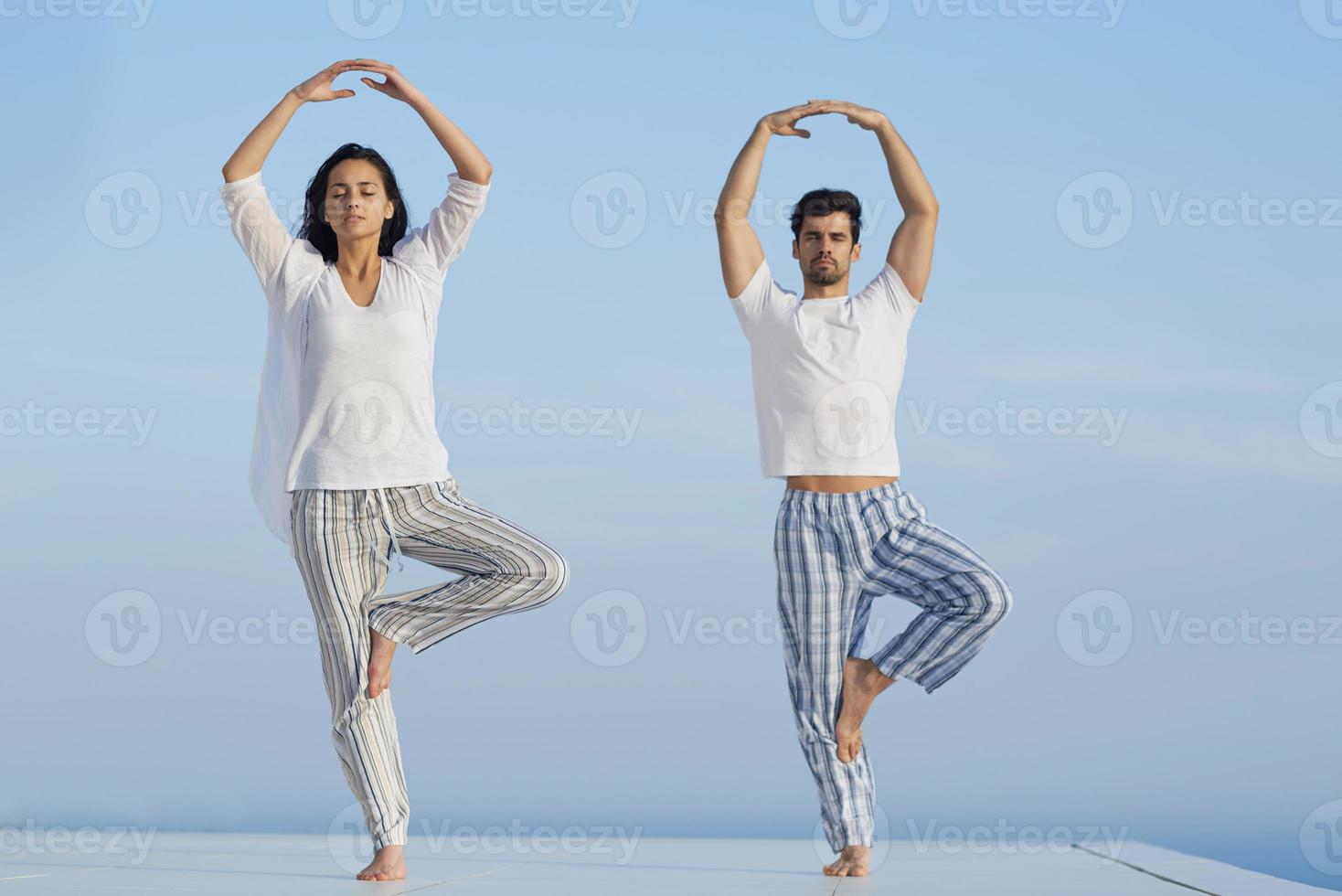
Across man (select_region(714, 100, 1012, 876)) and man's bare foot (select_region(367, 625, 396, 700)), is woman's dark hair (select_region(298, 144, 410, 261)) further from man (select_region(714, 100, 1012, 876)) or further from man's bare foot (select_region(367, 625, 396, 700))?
man's bare foot (select_region(367, 625, 396, 700))

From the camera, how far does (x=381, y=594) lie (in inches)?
174

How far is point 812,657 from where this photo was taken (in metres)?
4.55

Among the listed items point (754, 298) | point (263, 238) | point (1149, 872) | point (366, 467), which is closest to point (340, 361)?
point (366, 467)

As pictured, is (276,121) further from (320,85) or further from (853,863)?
(853,863)

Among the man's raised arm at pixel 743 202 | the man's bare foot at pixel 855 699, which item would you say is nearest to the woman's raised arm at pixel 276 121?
the man's raised arm at pixel 743 202

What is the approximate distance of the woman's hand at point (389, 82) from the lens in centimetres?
452

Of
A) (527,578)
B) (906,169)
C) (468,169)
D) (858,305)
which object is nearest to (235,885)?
(527,578)

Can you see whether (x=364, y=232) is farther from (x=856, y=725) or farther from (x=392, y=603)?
(x=856, y=725)

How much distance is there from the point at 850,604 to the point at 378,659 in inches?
58.7

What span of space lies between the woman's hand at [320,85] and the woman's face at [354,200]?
0.25 metres

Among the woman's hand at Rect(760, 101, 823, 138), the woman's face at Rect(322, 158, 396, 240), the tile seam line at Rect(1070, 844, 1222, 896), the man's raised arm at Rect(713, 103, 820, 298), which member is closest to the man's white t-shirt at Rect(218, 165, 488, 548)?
the woman's face at Rect(322, 158, 396, 240)

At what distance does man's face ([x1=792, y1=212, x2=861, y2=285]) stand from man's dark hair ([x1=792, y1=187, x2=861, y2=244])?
0.07 ft

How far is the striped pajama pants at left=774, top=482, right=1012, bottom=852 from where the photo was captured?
4.44 metres

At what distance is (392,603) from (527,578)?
422 millimetres
